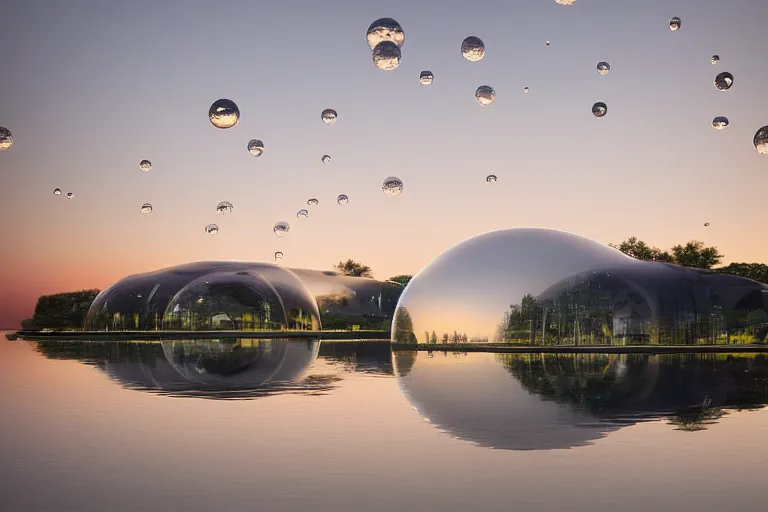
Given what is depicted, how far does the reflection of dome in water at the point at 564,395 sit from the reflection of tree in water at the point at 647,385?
0.06 ft

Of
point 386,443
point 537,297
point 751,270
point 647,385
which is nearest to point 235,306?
point 751,270

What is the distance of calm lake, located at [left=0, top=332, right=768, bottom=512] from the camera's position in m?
8.65

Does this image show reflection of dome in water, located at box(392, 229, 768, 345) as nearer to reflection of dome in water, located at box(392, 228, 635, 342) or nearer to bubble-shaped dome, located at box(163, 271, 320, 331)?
reflection of dome in water, located at box(392, 228, 635, 342)

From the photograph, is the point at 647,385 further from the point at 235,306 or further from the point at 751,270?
the point at 751,270

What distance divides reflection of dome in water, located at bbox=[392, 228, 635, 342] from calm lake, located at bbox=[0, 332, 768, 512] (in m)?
12.2

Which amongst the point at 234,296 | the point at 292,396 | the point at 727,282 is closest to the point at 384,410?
the point at 292,396

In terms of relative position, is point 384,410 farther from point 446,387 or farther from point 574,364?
point 574,364

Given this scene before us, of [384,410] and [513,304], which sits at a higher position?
[513,304]

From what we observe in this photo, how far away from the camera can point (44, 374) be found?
2530cm

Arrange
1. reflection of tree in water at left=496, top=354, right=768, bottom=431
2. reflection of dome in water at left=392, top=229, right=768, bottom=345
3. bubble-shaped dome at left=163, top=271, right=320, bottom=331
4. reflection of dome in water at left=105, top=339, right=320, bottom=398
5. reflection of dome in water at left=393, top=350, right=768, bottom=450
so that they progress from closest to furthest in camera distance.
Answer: reflection of dome in water at left=393, top=350, right=768, bottom=450, reflection of tree in water at left=496, top=354, right=768, bottom=431, reflection of dome in water at left=105, top=339, right=320, bottom=398, reflection of dome in water at left=392, top=229, right=768, bottom=345, bubble-shaped dome at left=163, top=271, right=320, bottom=331

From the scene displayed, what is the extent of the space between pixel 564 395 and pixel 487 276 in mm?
17203

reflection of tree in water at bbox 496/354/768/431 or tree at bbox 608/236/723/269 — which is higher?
tree at bbox 608/236/723/269

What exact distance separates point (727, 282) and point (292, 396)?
1356 inches

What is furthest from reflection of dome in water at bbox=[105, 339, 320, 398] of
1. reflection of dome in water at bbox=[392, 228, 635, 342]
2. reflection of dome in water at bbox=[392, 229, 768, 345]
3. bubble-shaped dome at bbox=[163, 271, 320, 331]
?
bubble-shaped dome at bbox=[163, 271, 320, 331]
